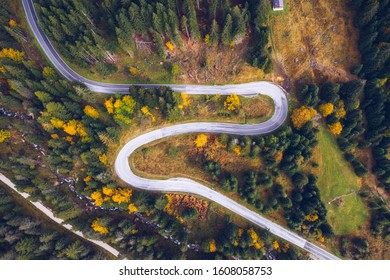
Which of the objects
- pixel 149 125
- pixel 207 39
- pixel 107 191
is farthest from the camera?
pixel 149 125

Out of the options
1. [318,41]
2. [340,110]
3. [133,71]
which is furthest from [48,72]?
[340,110]

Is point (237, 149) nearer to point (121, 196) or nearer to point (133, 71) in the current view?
point (121, 196)

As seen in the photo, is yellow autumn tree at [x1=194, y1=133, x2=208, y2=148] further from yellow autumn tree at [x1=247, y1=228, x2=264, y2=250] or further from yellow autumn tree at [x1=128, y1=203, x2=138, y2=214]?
yellow autumn tree at [x1=247, y1=228, x2=264, y2=250]

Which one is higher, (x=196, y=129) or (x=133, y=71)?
(x=133, y=71)

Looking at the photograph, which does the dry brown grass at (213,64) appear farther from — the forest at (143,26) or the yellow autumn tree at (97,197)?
the yellow autumn tree at (97,197)

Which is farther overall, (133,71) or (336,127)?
(336,127)

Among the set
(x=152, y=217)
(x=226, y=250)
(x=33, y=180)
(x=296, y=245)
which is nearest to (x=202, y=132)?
(x=152, y=217)

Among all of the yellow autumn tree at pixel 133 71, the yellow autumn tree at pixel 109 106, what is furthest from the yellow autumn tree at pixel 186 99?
the yellow autumn tree at pixel 109 106
